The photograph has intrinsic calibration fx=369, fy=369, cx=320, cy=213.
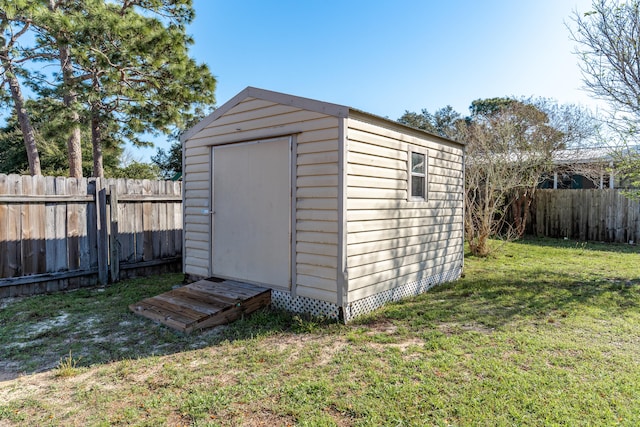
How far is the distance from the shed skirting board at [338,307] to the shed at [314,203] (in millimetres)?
14

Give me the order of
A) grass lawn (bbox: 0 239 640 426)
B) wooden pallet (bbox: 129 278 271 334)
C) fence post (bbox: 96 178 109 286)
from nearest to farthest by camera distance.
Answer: grass lawn (bbox: 0 239 640 426)
wooden pallet (bbox: 129 278 271 334)
fence post (bbox: 96 178 109 286)

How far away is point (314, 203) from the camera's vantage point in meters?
4.27

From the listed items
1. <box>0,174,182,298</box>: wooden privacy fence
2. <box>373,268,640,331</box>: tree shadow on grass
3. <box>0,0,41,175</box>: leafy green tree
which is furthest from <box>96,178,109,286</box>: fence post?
<box>0,0,41,175</box>: leafy green tree

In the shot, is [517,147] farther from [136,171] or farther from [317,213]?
[136,171]

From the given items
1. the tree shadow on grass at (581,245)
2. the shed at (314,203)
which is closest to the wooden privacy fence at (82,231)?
the shed at (314,203)

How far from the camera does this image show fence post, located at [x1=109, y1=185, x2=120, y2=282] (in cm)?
614

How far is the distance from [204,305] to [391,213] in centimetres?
257

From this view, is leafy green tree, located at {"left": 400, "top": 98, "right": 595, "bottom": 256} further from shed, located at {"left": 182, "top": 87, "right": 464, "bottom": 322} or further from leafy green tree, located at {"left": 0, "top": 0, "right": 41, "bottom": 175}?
leafy green tree, located at {"left": 0, "top": 0, "right": 41, "bottom": 175}

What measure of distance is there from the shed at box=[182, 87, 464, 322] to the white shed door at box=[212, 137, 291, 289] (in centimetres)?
1

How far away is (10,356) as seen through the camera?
3334 mm

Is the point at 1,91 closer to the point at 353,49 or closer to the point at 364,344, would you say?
the point at 353,49

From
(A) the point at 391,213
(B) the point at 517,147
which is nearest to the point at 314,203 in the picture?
(A) the point at 391,213

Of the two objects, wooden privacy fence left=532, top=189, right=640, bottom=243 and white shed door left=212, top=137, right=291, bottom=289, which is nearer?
white shed door left=212, top=137, right=291, bottom=289

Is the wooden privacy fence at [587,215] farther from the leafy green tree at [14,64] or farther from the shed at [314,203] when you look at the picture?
the leafy green tree at [14,64]
